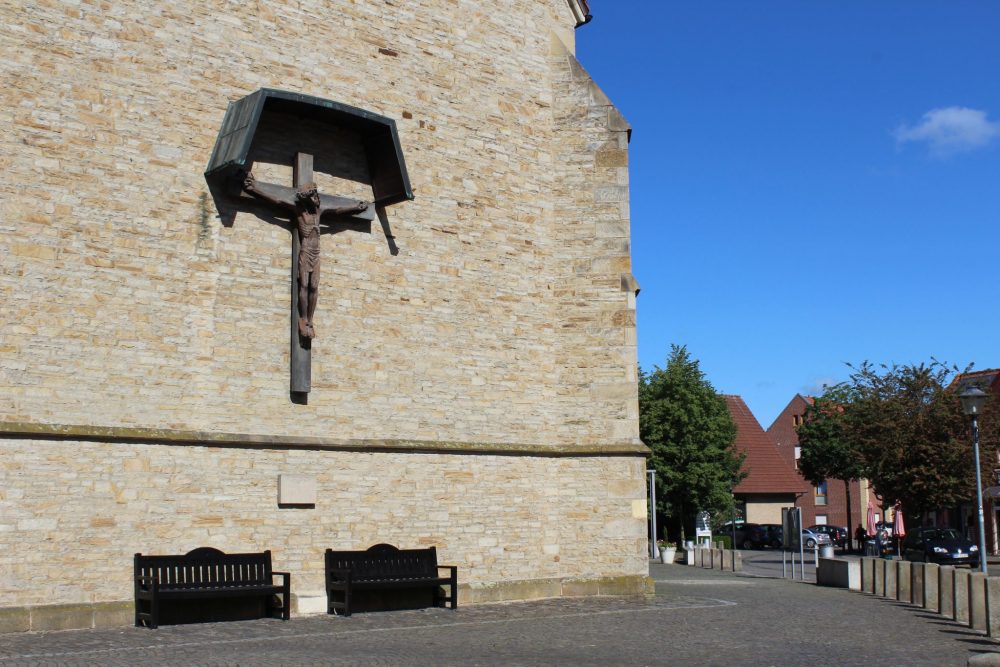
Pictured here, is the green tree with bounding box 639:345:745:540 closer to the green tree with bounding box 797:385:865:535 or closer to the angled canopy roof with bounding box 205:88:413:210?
the green tree with bounding box 797:385:865:535

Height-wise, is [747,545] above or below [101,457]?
below

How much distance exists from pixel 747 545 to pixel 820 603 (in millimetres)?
34717

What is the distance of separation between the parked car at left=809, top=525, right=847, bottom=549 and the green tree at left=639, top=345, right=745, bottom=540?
385 inches

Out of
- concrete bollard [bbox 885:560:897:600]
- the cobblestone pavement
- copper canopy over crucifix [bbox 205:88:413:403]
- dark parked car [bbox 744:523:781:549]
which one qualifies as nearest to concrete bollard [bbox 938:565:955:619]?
the cobblestone pavement

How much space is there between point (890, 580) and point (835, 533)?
3246cm

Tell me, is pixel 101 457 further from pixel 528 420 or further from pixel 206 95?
pixel 528 420

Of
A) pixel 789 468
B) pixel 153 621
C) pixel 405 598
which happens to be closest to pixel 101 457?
pixel 153 621

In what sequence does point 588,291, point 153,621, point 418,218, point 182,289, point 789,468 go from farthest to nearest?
point 789,468 → point 588,291 → point 418,218 → point 182,289 → point 153,621

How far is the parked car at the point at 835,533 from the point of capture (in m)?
48.5

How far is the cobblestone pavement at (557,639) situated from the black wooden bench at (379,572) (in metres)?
0.42

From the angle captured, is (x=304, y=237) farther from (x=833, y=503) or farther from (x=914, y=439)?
(x=833, y=503)

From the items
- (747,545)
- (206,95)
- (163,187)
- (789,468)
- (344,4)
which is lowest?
(747,545)

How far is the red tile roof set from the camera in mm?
56906

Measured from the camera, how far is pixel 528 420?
17.3m
